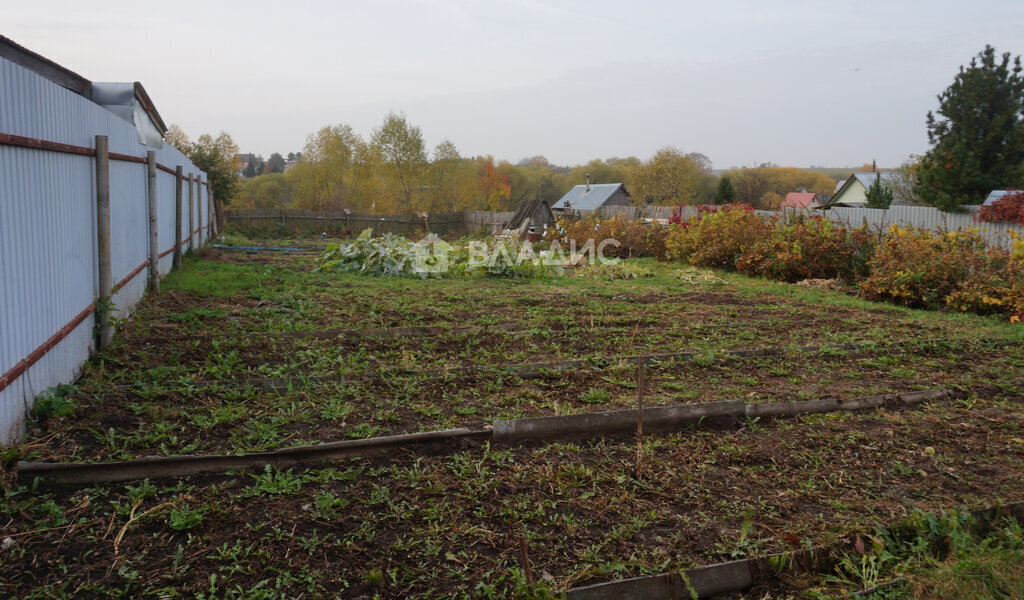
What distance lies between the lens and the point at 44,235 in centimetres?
407

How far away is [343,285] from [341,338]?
13.9ft

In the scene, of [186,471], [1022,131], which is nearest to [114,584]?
[186,471]

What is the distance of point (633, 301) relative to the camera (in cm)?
964

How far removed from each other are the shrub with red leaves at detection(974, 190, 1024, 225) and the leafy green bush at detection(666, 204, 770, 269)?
3.81 meters

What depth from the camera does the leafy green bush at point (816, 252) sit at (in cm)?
1263

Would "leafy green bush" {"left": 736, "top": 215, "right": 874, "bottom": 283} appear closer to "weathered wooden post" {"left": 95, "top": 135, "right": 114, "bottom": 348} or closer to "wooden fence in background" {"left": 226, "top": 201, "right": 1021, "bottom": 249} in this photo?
"wooden fence in background" {"left": 226, "top": 201, "right": 1021, "bottom": 249}

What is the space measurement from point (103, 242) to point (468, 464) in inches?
152

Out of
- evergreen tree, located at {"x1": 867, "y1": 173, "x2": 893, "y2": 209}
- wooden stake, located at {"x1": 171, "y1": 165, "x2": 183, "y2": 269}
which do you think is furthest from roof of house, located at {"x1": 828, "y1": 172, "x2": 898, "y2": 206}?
wooden stake, located at {"x1": 171, "y1": 165, "x2": 183, "y2": 269}

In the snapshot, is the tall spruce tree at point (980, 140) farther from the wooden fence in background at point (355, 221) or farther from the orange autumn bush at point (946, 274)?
the wooden fence in background at point (355, 221)

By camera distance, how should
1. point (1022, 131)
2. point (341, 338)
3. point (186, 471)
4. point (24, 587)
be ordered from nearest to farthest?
point (24, 587) → point (186, 471) → point (341, 338) → point (1022, 131)

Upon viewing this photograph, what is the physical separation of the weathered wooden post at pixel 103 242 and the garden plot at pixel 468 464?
29 centimetres

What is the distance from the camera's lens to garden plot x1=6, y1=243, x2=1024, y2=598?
2621 millimetres

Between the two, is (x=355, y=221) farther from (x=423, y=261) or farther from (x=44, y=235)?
(x=44, y=235)

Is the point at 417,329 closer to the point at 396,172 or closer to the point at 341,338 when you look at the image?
the point at 341,338
